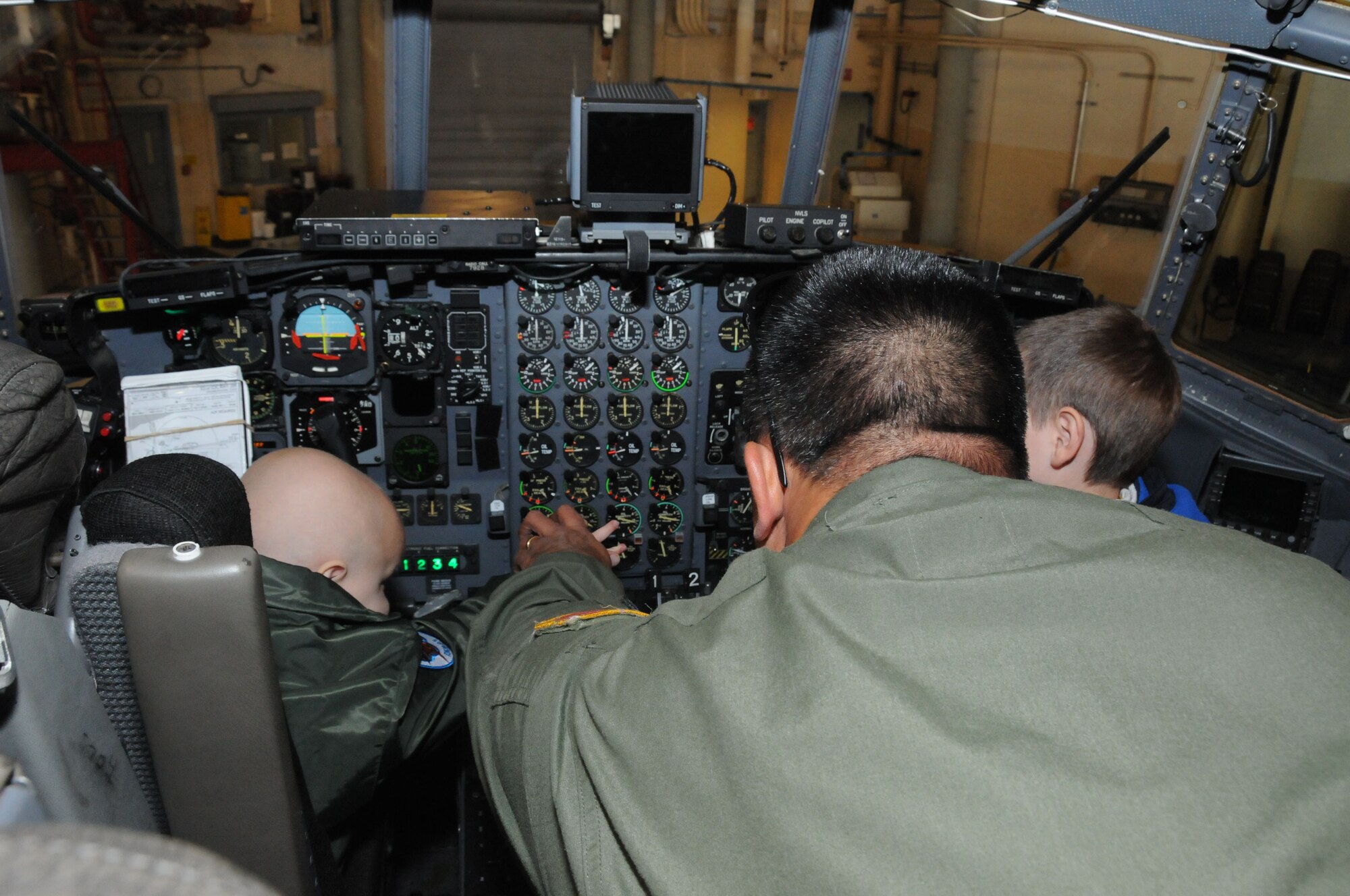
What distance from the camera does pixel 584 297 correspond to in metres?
3.32

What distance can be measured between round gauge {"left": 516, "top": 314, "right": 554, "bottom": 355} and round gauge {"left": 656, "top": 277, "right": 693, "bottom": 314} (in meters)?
0.39

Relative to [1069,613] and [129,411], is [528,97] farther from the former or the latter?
[1069,613]

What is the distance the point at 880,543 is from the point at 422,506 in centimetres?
283

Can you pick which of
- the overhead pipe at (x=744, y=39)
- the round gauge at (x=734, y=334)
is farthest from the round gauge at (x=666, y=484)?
the overhead pipe at (x=744, y=39)

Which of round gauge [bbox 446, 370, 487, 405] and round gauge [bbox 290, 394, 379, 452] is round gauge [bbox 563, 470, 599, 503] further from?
round gauge [bbox 290, 394, 379, 452]

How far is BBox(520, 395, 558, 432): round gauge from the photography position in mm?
3457

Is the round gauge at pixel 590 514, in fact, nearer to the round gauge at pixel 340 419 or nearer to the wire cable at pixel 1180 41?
the round gauge at pixel 340 419

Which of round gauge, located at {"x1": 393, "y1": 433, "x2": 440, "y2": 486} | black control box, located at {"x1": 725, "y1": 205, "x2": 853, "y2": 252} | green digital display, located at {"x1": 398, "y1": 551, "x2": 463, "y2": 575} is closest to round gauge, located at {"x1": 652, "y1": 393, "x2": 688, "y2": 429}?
black control box, located at {"x1": 725, "y1": 205, "x2": 853, "y2": 252}

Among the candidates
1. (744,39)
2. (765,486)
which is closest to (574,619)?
(765,486)

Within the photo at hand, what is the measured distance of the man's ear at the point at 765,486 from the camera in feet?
3.90

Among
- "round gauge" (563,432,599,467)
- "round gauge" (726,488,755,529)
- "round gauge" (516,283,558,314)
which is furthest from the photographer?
"round gauge" (726,488,755,529)

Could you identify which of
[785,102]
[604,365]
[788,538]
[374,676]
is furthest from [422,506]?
[785,102]

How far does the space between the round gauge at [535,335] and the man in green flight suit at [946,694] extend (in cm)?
231

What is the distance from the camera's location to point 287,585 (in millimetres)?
1455
